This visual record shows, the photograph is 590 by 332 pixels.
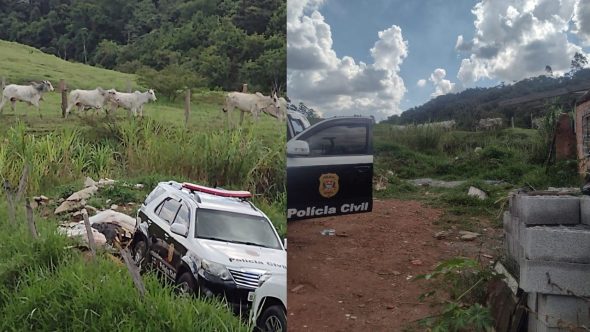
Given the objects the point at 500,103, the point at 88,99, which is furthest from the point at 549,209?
the point at 88,99

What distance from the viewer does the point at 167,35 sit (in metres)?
2.10

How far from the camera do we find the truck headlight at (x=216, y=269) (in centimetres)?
175

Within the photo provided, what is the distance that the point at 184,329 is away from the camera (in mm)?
1837

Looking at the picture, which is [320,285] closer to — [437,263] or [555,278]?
[437,263]

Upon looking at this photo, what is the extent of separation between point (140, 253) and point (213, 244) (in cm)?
34

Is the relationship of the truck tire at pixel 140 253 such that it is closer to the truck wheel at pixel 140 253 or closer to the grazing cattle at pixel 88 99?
the truck wheel at pixel 140 253

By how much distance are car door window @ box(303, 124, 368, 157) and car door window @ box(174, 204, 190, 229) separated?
446mm

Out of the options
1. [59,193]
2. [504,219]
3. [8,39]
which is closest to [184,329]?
[59,193]

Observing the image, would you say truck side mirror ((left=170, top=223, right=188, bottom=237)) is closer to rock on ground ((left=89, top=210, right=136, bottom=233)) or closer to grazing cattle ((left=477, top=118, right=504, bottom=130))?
rock on ground ((left=89, top=210, right=136, bottom=233))

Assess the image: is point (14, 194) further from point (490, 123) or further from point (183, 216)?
point (490, 123)

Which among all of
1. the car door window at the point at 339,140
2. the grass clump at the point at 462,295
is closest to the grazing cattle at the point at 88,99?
the car door window at the point at 339,140

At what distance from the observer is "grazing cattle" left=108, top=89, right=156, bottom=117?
6.77ft

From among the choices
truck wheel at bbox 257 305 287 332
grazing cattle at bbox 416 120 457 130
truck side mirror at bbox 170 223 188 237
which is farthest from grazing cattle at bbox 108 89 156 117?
grazing cattle at bbox 416 120 457 130

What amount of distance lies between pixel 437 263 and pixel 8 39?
1.81m
